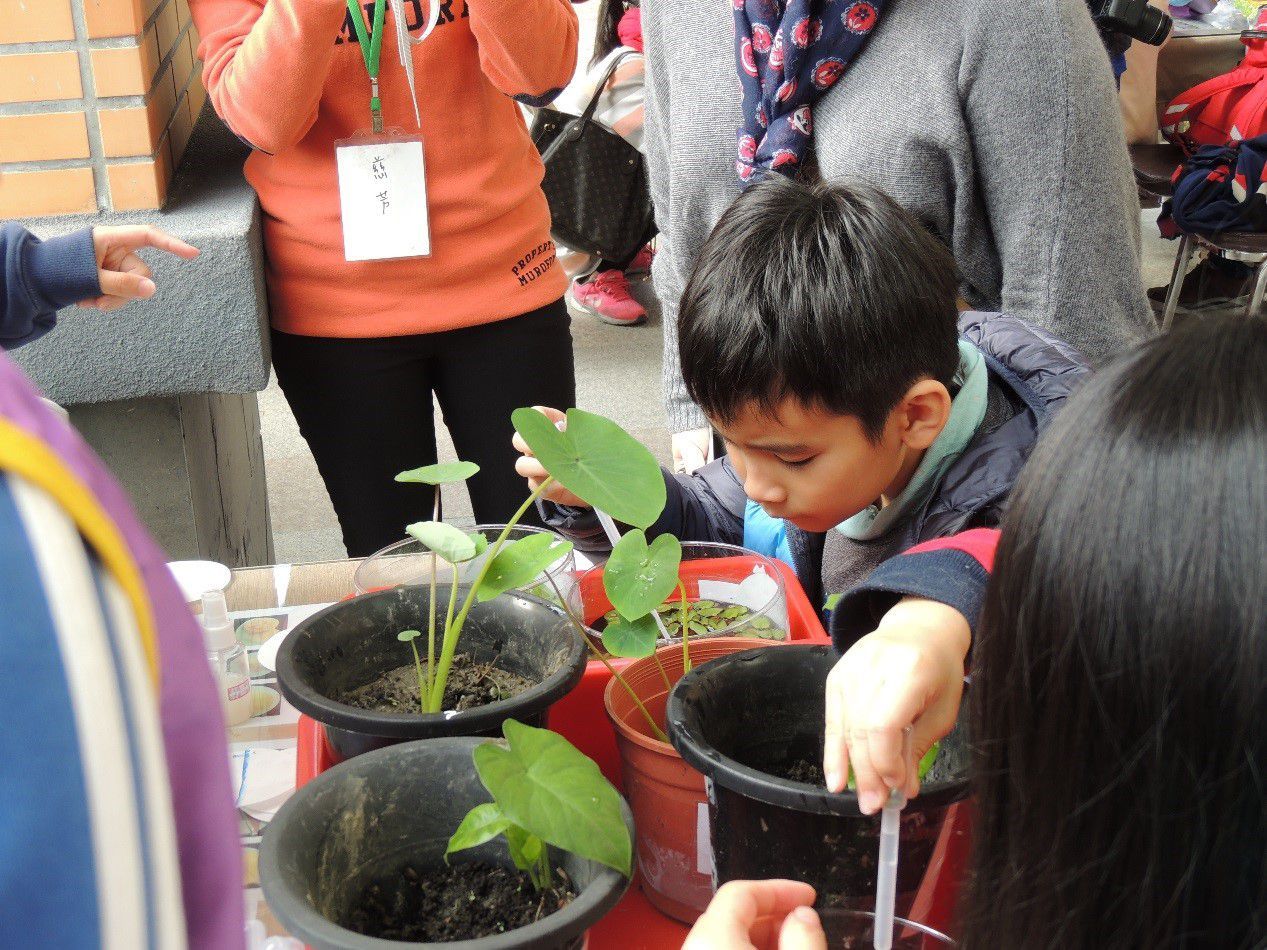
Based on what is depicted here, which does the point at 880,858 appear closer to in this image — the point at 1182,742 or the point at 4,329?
the point at 1182,742

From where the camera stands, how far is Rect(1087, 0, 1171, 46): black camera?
64.7 inches

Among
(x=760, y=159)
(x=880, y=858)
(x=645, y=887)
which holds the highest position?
(x=760, y=159)

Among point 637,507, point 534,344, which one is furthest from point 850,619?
point 534,344

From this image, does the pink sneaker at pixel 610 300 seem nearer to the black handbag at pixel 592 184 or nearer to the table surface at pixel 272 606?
the black handbag at pixel 592 184

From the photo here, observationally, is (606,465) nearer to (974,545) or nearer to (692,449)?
(974,545)

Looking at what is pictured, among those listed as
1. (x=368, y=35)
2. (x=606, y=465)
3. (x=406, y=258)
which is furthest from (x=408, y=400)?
(x=606, y=465)

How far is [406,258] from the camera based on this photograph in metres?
1.58

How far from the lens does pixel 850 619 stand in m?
0.79

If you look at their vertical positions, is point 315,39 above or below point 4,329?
above

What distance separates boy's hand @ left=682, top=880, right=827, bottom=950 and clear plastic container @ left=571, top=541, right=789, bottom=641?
1.38 feet

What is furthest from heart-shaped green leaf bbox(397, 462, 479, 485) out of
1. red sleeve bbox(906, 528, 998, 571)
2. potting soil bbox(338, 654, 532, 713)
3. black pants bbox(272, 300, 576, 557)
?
black pants bbox(272, 300, 576, 557)

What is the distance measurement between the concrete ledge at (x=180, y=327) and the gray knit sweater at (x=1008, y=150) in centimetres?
80

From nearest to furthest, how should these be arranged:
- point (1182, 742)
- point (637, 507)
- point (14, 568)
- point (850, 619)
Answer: point (14, 568), point (1182, 742), point (850, 619), point (637, 507)

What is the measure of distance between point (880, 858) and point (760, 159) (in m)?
0.95
